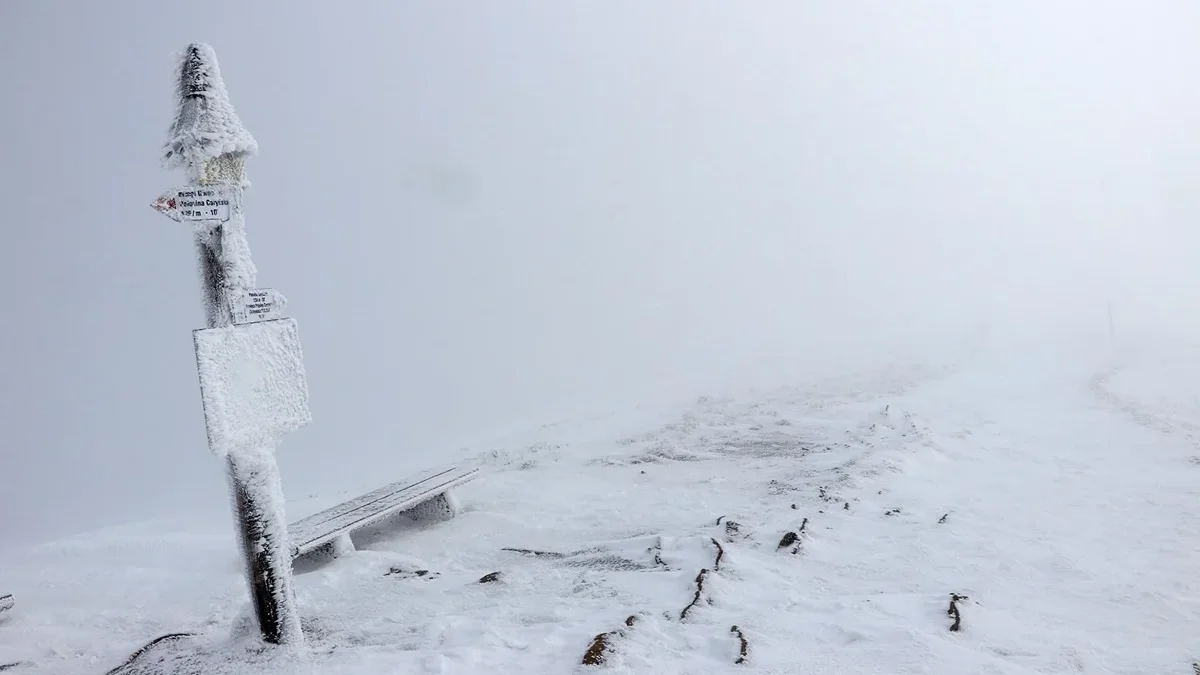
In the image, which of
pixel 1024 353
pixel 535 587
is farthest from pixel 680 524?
pixel 1024 353

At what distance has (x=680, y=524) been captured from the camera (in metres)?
5.95

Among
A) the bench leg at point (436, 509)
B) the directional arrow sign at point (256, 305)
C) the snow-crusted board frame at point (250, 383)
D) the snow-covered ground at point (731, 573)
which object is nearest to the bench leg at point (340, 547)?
the snow-covered ground at point (731, 573)

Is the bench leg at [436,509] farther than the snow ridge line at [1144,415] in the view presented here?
No

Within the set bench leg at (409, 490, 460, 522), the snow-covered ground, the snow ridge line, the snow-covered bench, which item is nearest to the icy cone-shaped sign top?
the snow-covered ground

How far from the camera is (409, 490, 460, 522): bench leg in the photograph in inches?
271

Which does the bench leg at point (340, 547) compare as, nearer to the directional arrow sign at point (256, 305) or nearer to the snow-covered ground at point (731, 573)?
the snow-covered ground at point (731, 573)

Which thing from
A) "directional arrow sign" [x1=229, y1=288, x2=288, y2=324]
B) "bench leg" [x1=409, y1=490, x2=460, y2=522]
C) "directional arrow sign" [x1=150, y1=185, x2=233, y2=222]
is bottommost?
"bench leg" [x1=409, y1=490, x2=460, y2=522]

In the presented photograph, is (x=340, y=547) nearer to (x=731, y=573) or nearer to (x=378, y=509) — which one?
(x=378, y=509)

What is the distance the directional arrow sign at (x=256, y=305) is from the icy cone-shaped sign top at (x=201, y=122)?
675mm

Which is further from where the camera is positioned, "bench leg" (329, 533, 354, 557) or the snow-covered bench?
"bench leg" (329, 533, 354, 557)

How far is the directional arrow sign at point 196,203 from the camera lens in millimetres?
3176

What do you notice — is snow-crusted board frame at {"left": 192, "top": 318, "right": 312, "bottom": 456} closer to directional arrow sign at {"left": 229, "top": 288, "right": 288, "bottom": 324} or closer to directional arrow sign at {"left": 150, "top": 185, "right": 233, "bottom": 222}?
directional arrow sign at {"left": 229, "top": 288, "right": 288, "bottom": 324}

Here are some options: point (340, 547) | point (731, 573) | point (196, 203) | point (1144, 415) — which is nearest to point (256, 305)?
point (196, 203)

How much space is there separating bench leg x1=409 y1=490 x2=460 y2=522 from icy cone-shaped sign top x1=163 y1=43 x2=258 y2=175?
14.3 feet
